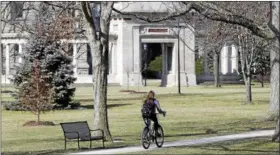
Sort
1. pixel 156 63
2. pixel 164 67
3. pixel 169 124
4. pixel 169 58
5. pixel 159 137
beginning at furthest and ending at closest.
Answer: pixel 156 63 < pixel 169 58 < pixel 164 67 < pixel 169 124 < pixel 159 137

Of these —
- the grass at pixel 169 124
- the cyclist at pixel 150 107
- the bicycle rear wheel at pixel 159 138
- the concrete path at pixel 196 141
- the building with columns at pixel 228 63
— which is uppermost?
the building with columns at pixel 228 63

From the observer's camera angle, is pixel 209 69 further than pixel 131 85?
Yes

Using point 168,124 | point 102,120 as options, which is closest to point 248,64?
point 168,124

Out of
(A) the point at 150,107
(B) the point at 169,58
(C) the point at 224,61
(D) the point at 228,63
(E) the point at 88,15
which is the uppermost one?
(E) the point at 88,15

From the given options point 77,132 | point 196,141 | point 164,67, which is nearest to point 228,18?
point 196,141

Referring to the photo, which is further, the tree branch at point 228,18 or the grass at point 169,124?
the tree branch at point 228,18

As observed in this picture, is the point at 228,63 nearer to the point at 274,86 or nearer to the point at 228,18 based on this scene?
the point at 274,86

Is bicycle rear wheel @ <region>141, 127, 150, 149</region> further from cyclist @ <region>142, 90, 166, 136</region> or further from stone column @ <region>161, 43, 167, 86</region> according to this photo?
stone column @ <region>161, 43, 167, 86</region>

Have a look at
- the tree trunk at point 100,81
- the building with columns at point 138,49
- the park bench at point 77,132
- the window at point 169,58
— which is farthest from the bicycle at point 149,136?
the window at point 169,58

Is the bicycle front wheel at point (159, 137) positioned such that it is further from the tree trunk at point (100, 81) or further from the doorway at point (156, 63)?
the doorway at point (156, 63)

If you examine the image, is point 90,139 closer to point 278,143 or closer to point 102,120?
point 102,120

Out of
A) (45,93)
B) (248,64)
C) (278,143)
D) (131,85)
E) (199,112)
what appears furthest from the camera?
(131,85)

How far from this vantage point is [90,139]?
19062mm

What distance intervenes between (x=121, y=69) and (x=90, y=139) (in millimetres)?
53056
